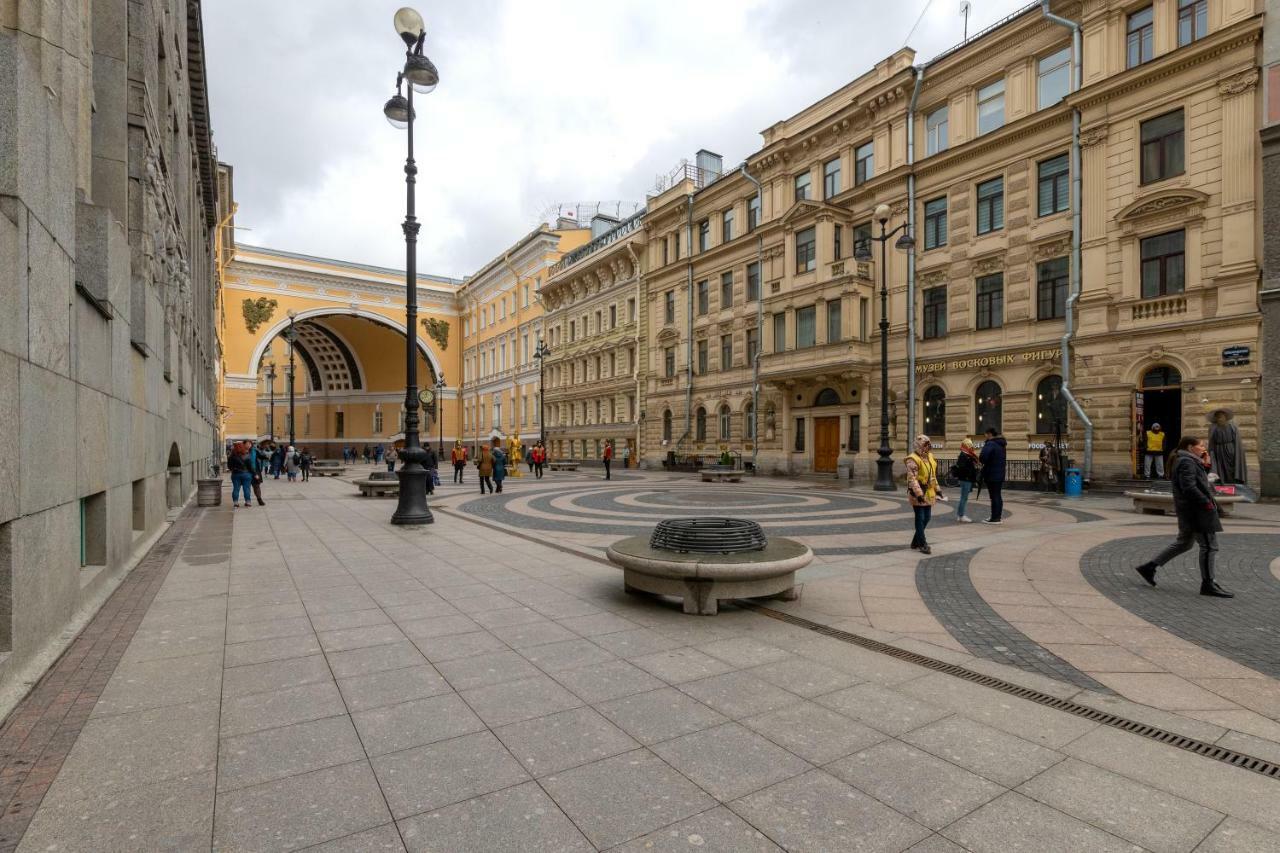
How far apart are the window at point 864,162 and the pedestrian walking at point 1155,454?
567 inches

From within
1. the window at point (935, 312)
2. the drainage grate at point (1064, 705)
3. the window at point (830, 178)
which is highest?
the window at point (830, 178)

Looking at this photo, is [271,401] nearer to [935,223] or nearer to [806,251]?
[806,251]

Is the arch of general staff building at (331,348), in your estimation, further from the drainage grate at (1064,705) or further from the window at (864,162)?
the drainage grate at (1064,705)

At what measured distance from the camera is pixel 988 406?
23188 mm

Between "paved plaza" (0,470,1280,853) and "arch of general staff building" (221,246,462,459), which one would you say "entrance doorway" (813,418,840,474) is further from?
"arch of general staff building" (221,246,462,459)

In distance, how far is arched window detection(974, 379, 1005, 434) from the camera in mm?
22844

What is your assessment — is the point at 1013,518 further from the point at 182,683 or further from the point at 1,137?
the point at 1,137

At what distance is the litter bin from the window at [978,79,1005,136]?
12.5 meters

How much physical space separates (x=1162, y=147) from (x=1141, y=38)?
3.52m

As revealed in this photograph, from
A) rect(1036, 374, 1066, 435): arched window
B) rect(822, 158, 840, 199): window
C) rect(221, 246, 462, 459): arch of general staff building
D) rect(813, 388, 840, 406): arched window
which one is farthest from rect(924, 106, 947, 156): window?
rect(221, 246, 462, 459): arch of general staff building

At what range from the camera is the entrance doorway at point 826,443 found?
1131 inches

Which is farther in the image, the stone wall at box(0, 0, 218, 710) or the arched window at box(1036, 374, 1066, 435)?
the arched window at box(1036, 374, 1066, 435)

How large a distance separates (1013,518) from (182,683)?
46.5 ft

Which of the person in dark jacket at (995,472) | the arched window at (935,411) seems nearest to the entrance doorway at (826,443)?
the arched window at (935,411)
